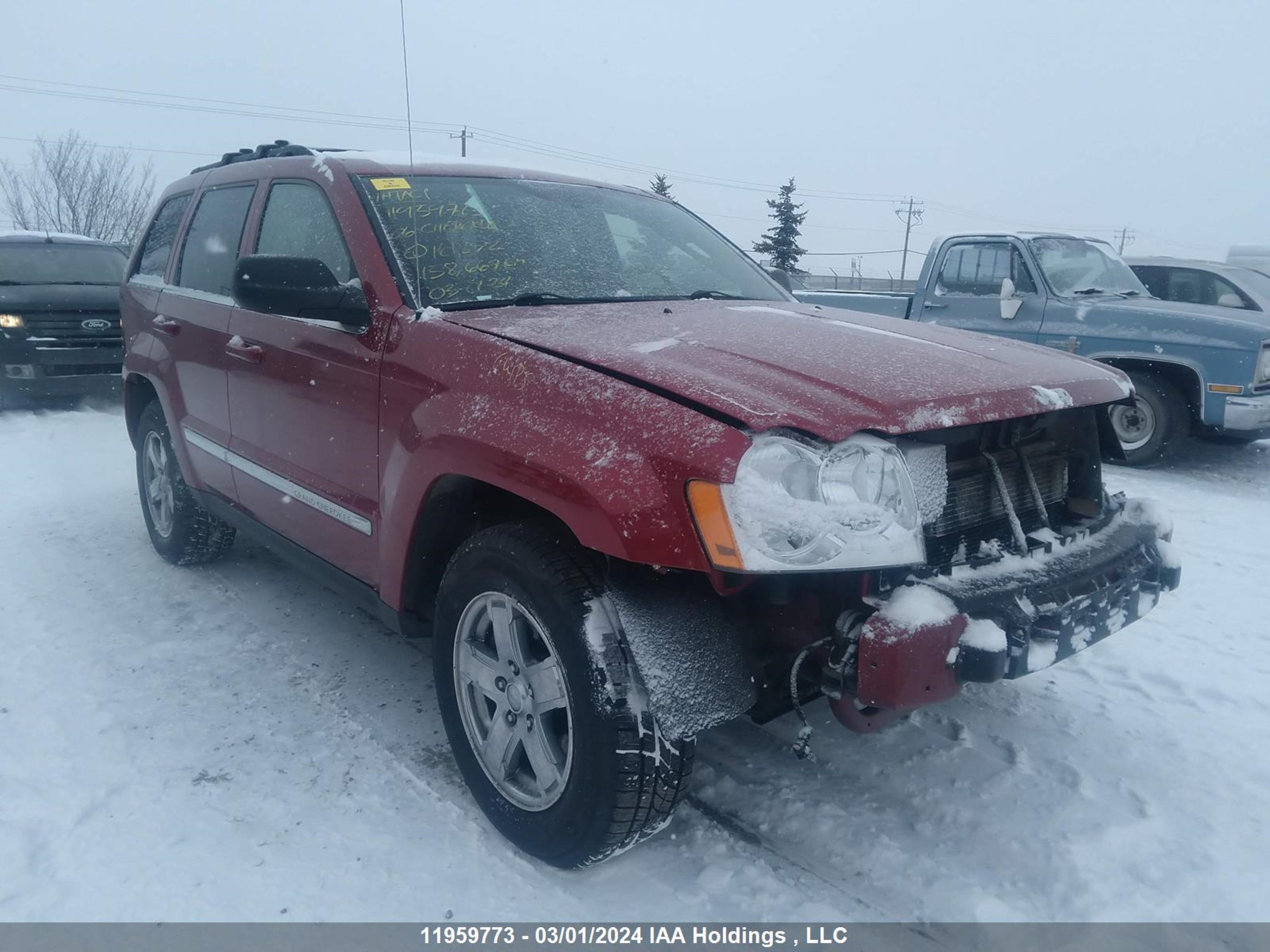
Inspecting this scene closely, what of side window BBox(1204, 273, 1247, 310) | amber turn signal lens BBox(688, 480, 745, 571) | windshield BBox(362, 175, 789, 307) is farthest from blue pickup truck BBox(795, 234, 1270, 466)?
amber turn signal lens BBox(688, 480, 745, 571)

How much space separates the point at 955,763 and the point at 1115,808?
45cm

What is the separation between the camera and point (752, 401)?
2057mm

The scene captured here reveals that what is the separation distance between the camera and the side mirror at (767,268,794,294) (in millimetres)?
4156

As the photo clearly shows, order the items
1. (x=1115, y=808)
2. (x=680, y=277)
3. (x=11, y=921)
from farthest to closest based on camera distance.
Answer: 1. (x=680, y=277)
2. (x=1115, y=808)
3. (x=11, y=921)

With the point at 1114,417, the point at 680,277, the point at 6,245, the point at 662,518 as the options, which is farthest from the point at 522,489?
the point at 6,245

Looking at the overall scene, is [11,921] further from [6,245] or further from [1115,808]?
[6,245]

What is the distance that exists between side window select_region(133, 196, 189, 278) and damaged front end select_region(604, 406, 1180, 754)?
→ 346 cm

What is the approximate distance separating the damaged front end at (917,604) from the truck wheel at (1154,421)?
5.14 meters

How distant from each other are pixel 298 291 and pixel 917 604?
1.92m

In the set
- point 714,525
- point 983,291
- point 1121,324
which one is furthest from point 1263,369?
point 714,525

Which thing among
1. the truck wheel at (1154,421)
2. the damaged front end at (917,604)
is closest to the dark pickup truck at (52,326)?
the damaged front end at (917,604)

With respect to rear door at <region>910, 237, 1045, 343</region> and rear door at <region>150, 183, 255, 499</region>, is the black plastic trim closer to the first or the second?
rear door at <region>150, 183, 255, 499</region>

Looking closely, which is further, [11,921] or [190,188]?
[190,188]

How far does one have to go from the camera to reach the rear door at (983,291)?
768cm
